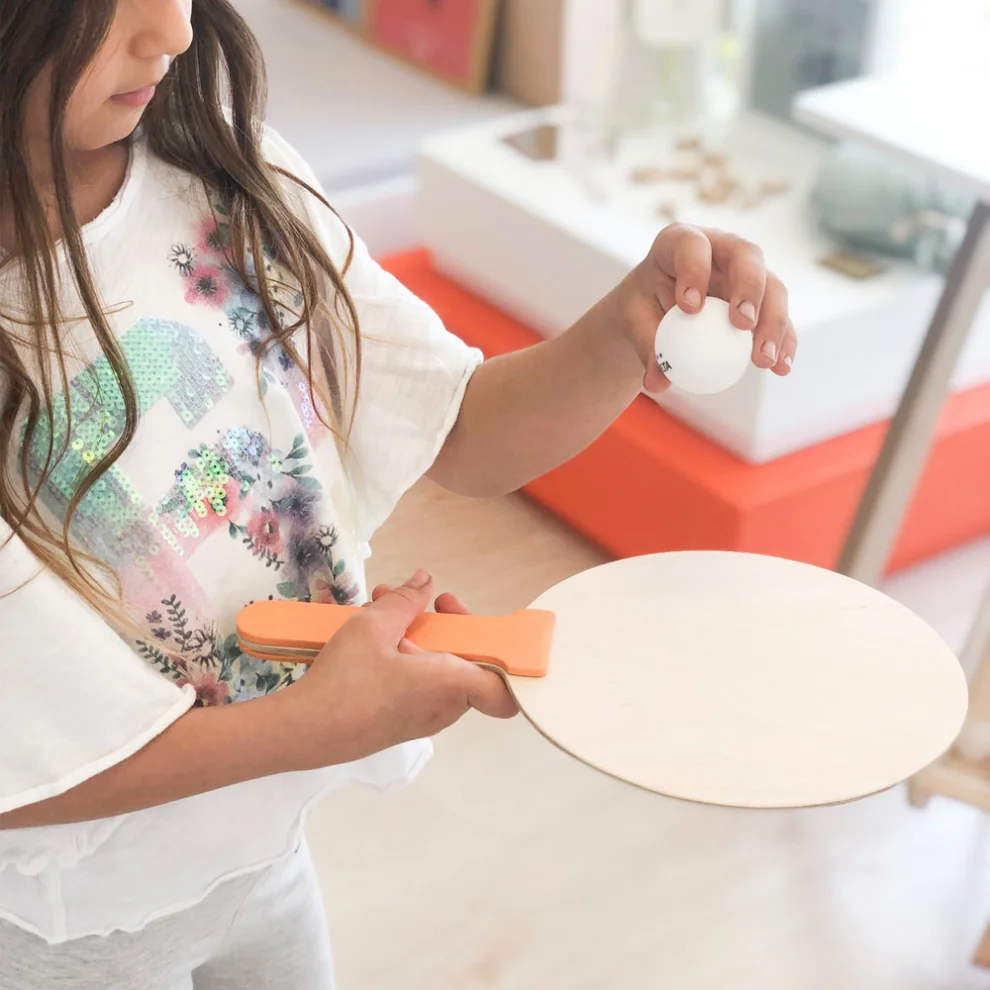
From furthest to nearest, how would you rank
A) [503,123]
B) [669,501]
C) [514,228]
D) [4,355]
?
[503,123] → [514,228] → [669,501] → [4,355]

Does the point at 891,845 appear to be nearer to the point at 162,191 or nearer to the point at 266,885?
the point at 266,885

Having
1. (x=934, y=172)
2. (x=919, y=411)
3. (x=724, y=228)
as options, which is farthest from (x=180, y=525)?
(x=724, y=228)

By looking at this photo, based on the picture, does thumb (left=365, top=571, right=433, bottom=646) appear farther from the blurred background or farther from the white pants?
the blurred background

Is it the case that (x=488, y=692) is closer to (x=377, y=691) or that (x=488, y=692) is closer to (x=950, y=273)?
(x=377, y=691)

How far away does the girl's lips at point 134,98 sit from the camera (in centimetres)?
54

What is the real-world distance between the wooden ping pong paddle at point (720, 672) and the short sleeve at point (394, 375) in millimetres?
119

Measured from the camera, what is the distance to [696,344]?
0.64 metres

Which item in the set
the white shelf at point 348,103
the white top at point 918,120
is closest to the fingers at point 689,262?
the white top at point 918,120

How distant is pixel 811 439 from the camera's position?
1.54 m

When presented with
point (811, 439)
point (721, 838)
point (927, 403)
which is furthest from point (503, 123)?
point (721, 838)

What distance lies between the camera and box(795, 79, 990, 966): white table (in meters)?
1.16

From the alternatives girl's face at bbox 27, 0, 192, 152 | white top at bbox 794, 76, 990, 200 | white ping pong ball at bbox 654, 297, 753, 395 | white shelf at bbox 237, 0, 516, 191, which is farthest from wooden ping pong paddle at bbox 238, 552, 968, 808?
white shelf at bbox 237, 0, 516, 191

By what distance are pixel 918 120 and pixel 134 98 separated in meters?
0.89

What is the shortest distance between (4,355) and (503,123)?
149 centimetres
